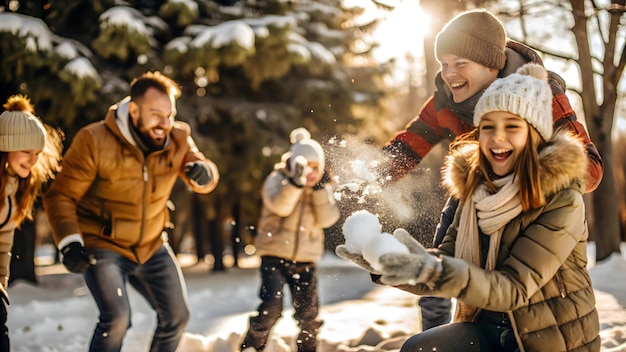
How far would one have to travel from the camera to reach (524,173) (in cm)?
243

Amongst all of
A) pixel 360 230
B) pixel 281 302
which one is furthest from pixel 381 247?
pixel 281 302

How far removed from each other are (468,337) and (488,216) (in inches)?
18.4

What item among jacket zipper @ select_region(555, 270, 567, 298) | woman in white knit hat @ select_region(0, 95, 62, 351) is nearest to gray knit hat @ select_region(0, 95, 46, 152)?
woman in white knit hat @ select_region(0, 95, 62, 351)

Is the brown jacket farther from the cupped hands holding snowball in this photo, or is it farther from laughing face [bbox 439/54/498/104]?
the cupped hands holding snowball

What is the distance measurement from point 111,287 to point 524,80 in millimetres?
2390

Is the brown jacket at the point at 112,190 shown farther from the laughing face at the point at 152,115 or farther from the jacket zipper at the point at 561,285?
the jacket zipper at the point at 561,285

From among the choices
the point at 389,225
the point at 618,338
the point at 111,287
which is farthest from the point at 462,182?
the point at 618,338

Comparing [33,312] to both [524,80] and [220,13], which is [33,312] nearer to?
[220,13]

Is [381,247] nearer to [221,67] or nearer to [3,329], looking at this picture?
[3,329]

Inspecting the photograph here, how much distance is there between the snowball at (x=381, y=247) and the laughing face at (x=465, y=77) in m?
1.37

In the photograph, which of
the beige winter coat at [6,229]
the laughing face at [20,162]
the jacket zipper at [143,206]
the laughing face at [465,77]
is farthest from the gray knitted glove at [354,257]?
the laughing face at [20,162]

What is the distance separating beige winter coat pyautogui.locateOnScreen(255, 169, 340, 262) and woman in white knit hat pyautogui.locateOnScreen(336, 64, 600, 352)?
2.47 meters

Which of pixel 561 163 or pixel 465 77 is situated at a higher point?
pixel 465 77

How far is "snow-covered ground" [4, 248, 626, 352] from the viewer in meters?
5.27
